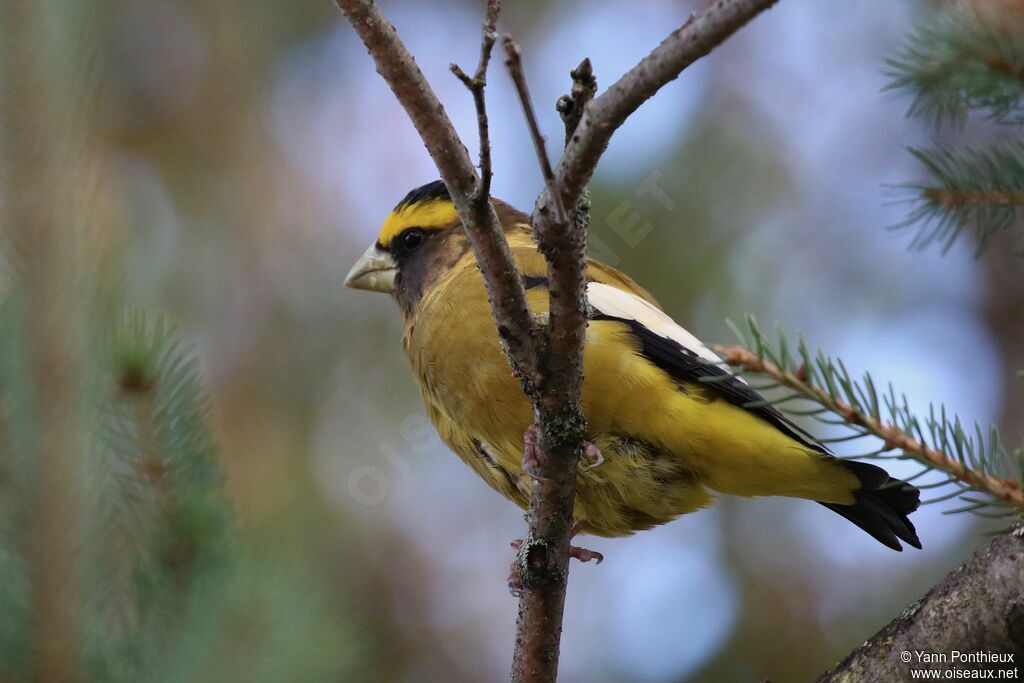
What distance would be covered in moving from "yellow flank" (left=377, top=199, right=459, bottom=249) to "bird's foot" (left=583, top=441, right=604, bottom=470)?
125 cm

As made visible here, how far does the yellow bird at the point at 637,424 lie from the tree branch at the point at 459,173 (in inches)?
28.5

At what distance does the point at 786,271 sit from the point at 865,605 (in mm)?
1820

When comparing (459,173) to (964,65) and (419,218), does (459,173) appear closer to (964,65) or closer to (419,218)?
(964,65)

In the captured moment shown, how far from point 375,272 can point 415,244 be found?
7.1 inches

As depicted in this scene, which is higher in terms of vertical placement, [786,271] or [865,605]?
[786,271]

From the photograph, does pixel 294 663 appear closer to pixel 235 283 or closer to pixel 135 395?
pixel 135 395

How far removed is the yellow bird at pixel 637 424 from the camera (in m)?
2.77

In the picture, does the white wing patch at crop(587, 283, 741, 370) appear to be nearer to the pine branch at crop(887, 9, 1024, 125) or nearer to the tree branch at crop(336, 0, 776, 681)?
the tree branch at crop(336, 0, 776, 681)

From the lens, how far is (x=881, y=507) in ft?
9.59

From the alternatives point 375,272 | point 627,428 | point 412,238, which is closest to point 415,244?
point 412,238

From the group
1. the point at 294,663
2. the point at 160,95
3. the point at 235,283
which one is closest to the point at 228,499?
the point at 294,663

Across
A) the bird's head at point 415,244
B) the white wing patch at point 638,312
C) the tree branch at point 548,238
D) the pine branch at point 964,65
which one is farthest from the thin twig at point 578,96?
the bird's head at point 415,244

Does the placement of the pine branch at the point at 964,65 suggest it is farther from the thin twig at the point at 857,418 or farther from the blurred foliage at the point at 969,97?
the thin twig at the point at 857,418

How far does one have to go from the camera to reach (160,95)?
6570 millimetres
